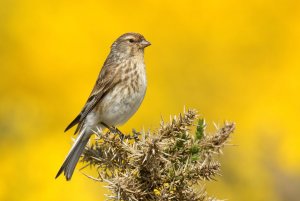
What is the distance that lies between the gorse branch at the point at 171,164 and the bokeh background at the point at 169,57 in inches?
251

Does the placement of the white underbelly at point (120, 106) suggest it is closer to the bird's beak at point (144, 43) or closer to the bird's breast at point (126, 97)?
the bird's breast at point (126, 97)

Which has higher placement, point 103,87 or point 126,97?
point 103,87

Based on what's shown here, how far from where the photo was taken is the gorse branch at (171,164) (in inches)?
135

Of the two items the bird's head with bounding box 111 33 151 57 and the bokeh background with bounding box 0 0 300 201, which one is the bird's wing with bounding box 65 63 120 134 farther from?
the bokeh background with bounding box 0 0 300 201

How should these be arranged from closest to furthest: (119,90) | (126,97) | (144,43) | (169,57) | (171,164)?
(171,164), (126,97), (119,90), (144,43), (169,57)

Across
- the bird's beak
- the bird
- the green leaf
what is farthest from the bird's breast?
the green leaf

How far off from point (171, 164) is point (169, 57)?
68.9 ft

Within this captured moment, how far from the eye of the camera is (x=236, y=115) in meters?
20.6

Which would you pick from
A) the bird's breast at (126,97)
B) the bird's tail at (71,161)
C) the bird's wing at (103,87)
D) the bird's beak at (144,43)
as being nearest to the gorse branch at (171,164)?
the bird's tail at (71,161)

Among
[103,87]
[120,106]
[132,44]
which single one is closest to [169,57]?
[132,44]

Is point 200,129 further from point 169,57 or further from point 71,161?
point 169,57

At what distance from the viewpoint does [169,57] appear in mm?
24484

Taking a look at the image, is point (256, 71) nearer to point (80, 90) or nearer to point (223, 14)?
point (80, 90)

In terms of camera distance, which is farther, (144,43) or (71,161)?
(144,43)
